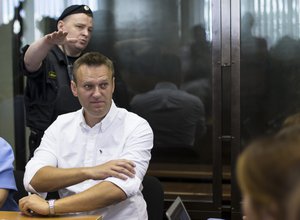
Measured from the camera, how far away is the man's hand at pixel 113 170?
1.95m

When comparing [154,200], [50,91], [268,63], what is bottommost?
[154,200]

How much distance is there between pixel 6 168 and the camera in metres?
2.11

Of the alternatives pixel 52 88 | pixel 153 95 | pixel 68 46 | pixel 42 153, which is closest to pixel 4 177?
pixel 42 153

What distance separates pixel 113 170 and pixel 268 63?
4.73 feet

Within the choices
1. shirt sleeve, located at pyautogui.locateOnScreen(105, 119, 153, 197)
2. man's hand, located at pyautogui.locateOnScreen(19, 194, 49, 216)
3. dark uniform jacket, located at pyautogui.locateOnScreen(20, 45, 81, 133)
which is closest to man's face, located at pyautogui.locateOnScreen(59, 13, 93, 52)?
dark uniform jacket, located at pyautogui.locateOnScreen(20, 45, 81, 133)

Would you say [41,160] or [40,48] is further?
[40,48]

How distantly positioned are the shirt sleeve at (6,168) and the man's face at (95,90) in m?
0.37

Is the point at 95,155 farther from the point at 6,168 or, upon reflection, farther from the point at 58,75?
the point at 58,75

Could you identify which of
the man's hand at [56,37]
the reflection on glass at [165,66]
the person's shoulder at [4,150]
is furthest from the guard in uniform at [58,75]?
the person's shoulder at [4,150]

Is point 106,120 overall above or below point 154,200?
above

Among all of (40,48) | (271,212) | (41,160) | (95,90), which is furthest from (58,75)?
(271,212)

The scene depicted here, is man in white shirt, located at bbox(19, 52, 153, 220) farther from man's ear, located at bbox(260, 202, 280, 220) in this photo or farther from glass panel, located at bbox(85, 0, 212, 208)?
man's ear, located at bbox(260, 202, 280, 220)

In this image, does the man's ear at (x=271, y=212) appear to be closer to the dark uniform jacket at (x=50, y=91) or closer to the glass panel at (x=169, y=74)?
the dark uniform jacket at (x=50, y=91)

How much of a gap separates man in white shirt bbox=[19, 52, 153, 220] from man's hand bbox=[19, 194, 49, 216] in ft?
0.04
